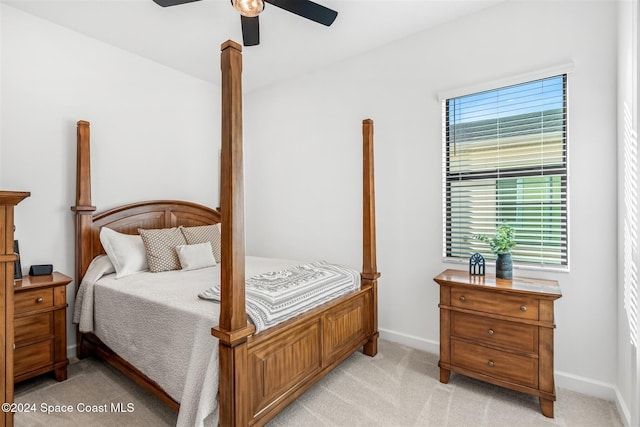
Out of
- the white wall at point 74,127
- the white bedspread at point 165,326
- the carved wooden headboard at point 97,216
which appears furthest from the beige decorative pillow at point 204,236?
the white wall at point 74,127

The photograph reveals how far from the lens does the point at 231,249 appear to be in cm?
146

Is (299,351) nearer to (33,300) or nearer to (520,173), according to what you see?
(33,300)

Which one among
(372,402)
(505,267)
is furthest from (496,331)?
(372,402)

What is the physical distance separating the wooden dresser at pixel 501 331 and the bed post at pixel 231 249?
148 cm

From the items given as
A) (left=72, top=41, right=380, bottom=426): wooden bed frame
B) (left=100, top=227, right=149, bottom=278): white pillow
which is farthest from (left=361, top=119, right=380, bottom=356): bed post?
(left=100, top=227, right=149, bottom=278): white pillow

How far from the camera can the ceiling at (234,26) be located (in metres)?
2.51

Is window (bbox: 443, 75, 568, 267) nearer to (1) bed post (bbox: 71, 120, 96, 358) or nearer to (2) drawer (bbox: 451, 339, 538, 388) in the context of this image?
(2) drawer (bbox: 451, 339, 538, 388)

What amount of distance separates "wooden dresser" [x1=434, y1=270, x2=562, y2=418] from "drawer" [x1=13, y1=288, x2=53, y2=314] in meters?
2.85

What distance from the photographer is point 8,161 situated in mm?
2471

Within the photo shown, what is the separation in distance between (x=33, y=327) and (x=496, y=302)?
3.20m

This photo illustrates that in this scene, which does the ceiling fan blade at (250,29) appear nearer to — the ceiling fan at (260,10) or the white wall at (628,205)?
the ceiling fan at (260,10)

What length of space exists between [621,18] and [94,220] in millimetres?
4217

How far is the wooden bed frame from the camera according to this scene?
1.46 m

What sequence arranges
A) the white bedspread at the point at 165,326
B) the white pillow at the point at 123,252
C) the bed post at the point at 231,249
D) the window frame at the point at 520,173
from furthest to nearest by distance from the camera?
1. the white pillow at the point at 123,252
2. the window frame at the point at 520,173
3. the white bedspread at the point at 165,326
4. the bed post at the point at 231,249
